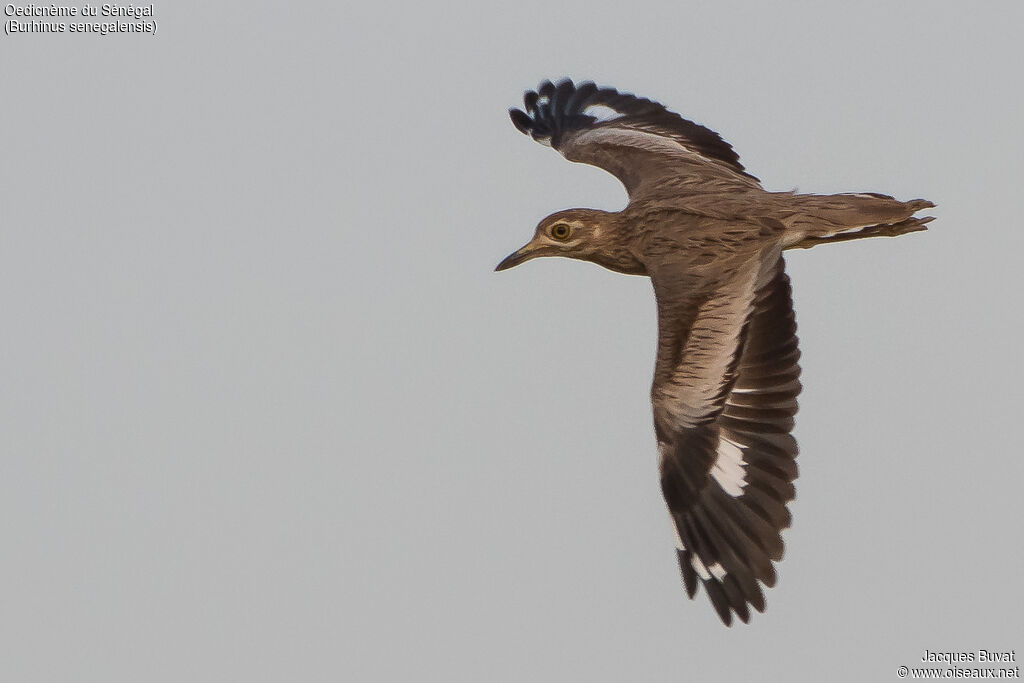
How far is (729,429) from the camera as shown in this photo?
12266 mm

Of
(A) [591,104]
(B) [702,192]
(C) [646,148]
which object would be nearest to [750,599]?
(B) [702,192]

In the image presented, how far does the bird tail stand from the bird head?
64.2 inches

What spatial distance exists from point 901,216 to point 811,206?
708 mm

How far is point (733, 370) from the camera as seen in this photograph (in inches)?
485

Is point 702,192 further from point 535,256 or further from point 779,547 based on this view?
point 779,547

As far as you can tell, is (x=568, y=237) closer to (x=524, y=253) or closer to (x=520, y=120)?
(x=524, y=253)

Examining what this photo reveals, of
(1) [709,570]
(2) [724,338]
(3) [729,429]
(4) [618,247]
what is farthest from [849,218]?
(1) [709,570]

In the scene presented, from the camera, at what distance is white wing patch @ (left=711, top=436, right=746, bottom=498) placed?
12102 millimetres

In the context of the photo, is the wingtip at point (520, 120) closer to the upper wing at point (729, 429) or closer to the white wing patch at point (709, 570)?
the upper wing at point (729, 429)

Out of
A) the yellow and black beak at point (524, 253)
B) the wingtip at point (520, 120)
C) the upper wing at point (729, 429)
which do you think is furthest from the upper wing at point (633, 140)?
the upper wing at point (729, 429)

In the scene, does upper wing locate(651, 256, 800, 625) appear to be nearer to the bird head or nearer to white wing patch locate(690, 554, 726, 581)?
white wing patch locate(690, 554, 726, 581)

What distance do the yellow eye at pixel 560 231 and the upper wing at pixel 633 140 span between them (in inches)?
30.9

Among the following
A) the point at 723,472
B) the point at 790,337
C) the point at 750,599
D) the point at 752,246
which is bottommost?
the point at 750,599

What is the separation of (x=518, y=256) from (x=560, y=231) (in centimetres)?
40
